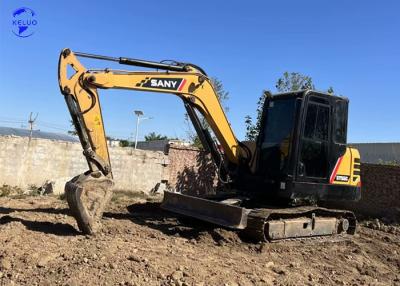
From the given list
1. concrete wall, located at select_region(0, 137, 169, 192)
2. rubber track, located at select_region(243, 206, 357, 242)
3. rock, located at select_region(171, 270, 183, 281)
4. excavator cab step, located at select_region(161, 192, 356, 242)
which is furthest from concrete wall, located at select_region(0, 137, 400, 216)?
rock, located at select_region(171, 270, 183, 281)

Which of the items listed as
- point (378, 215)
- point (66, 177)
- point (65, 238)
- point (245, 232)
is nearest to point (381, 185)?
point (378, 215)

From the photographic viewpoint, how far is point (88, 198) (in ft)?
24.3

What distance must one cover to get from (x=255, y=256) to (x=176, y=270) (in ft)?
6.66

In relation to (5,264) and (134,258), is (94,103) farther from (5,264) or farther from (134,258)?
(5,264)

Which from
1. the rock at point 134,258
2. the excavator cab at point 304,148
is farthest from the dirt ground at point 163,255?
the excavator cab at point 304,148

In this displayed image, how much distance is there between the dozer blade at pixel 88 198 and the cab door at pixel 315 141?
3.54 m

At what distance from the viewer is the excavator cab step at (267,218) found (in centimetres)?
820

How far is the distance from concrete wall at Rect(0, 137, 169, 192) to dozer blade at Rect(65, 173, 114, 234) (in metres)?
6.41

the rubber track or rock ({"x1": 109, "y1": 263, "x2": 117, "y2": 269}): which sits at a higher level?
the rubber track

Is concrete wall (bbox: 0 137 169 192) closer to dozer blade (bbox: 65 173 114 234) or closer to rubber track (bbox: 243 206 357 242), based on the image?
dozer blade (bbox: 65 173 114 234)

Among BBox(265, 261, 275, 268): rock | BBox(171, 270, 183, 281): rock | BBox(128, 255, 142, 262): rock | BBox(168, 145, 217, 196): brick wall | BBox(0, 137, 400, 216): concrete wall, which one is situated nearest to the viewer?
BBox(171, 270, 183, 281): rock

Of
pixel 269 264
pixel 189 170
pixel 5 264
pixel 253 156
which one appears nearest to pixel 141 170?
pixel 189 170

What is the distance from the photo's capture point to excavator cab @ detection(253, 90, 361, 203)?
28.7ft

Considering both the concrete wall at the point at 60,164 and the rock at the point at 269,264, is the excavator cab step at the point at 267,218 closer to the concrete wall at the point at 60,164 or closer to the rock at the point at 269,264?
the rock at the point at 269,264
